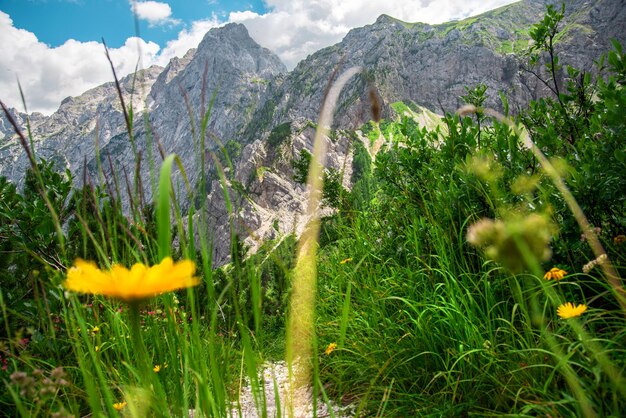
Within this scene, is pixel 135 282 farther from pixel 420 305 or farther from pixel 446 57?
pixel 446 57

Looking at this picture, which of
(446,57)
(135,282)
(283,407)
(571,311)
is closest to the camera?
(135,282)

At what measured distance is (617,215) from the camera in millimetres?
2135

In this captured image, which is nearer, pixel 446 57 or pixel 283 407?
pixel 283 407

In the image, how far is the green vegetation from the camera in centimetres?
112

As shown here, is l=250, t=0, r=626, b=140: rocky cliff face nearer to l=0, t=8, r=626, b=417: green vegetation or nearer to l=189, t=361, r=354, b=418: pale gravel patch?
l=0, t=8, r=626, b=417: green vegetation

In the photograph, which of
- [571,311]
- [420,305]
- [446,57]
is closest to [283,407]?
[420,305]

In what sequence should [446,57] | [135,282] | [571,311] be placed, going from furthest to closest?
[446,57]
[571,311]
[135,282]

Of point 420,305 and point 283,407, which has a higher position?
point 420,305

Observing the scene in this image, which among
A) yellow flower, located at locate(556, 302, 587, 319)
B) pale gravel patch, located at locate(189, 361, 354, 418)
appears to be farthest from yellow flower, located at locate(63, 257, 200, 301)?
yellow flower, located at locate(556, 302, 587, 319)

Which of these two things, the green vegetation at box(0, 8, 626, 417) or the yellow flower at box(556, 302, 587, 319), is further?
the yellow flower at box(556, 302, 587, 319)

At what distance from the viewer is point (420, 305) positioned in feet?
6.80

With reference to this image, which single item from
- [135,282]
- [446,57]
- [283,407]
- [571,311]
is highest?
[446,57]

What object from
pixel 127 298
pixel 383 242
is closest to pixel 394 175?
pixel 383 242

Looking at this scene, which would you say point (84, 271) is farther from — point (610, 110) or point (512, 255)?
point (610, 110)
